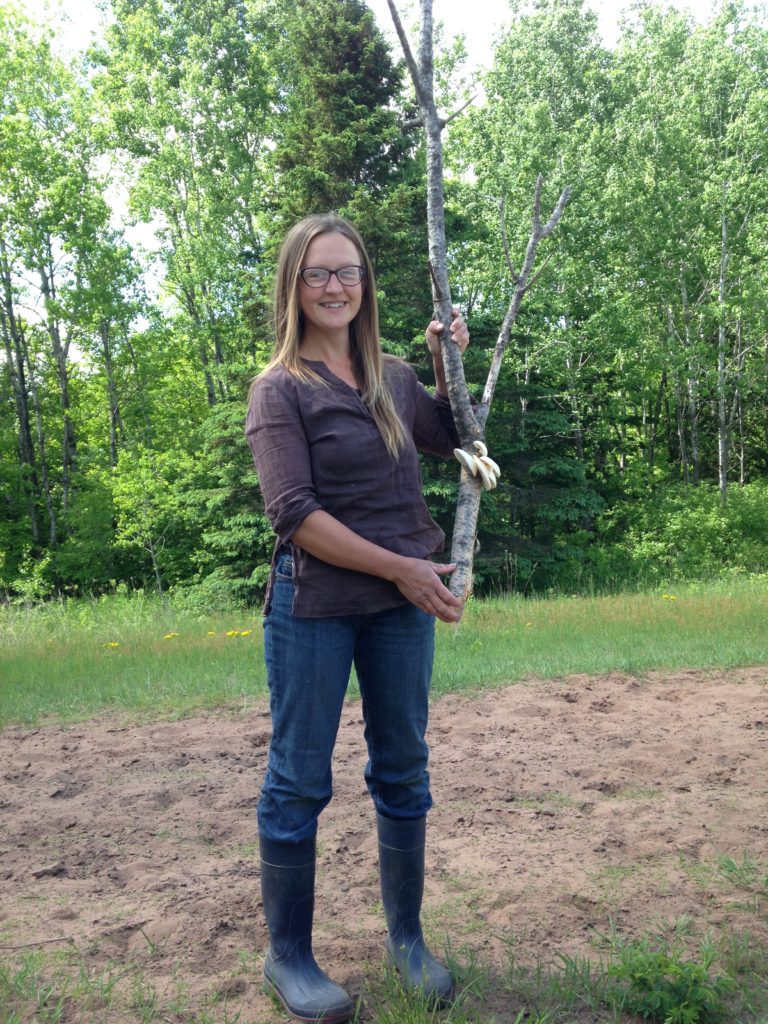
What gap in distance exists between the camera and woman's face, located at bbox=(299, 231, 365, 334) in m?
2.53

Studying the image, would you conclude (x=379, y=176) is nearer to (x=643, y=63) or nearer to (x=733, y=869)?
(x=643, y=63)

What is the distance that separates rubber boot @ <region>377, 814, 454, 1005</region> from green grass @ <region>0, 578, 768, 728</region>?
12.1 feet

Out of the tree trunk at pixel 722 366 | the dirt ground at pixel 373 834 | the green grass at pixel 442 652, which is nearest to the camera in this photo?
the dirt ground at pixel 373 834

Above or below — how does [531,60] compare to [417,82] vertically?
above

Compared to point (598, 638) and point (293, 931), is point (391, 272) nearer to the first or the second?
point (598, 638)

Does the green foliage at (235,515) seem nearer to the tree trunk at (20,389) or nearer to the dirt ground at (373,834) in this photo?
the tree trunk at (20,389)

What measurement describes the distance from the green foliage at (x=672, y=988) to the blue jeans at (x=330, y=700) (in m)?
0.73

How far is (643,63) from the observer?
78.2 ft

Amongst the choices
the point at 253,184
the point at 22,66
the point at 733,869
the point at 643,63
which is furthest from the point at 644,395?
the point at 733,869

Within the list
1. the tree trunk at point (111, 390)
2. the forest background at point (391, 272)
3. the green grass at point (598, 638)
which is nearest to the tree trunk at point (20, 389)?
the forest background at point (391, 272)

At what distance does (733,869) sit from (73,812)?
2840 mm

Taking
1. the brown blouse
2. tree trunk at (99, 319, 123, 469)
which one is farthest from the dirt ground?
tree trunk at (99, 319, 123, 469)

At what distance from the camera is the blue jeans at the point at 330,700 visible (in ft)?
8.11

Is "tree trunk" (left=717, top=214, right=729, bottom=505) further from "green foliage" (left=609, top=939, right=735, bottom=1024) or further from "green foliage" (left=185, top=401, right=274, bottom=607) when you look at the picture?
"green foliage" (left=609, top=939, right=735, bottom=1024)
